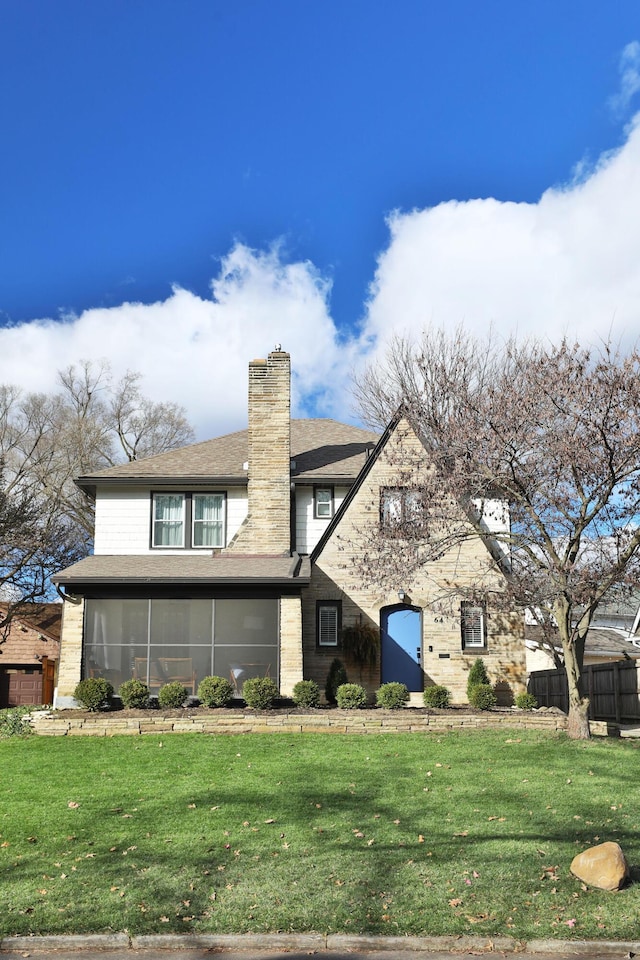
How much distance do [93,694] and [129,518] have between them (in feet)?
23.6

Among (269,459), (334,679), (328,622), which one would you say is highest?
(269,459)

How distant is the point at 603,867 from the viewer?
7371 mm

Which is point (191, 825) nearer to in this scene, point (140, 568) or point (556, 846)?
point (556, 846)

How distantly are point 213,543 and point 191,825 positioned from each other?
47.1ft

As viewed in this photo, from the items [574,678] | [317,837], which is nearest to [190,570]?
[574,678]

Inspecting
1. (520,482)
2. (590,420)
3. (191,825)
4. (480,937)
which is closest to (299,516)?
(520,482)

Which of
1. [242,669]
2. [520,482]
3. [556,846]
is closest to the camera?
[556,846]

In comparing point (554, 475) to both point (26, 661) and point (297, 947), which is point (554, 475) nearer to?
point (297, 947)

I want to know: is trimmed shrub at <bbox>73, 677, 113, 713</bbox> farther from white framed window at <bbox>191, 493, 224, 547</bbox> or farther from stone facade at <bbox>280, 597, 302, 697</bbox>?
white framed window at <bbox>191, 493, 224, 547</bbox>

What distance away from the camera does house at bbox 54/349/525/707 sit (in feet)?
65.6

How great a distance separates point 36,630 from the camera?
30.1 m

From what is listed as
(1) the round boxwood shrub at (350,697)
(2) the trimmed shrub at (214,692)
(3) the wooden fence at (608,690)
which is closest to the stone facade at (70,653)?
(2) the trimmed shrub at (214,692)

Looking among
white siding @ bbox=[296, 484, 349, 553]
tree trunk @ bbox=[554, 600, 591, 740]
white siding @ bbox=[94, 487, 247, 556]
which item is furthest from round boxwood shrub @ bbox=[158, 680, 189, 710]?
tree trunk @ bbox=[554, 600, 591, 740]

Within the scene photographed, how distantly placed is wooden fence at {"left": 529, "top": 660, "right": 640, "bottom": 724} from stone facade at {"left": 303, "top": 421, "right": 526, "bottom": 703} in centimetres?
130
